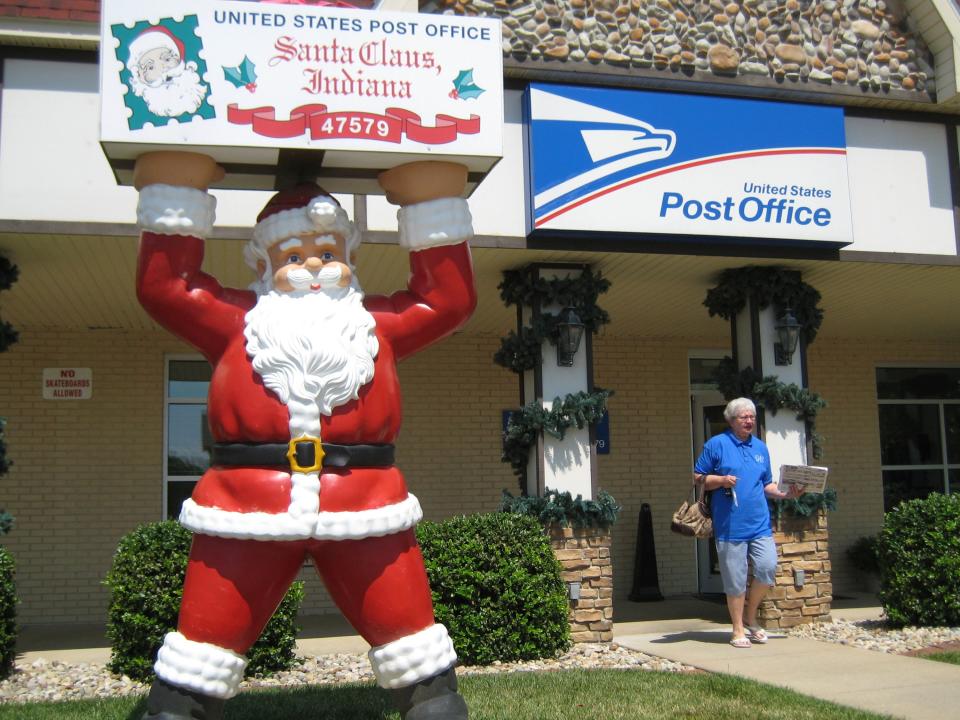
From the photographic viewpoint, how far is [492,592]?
6.26 m

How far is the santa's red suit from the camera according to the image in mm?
3041

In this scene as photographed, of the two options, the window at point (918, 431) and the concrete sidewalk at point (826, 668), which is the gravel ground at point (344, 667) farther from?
the window at point (918, 431)

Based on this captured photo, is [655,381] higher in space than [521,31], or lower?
lower

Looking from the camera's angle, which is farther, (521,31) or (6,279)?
(521,31)

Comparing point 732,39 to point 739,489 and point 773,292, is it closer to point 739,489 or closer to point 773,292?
point 773,292

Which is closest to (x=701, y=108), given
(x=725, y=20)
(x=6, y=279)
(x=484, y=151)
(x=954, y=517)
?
(x=725, y=20)

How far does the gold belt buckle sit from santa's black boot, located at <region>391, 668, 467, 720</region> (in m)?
0.80

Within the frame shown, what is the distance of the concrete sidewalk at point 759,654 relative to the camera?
5.25 meters

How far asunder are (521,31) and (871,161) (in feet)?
9.89

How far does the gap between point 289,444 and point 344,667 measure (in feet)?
12.1

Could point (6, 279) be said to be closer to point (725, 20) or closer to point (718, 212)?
point (718, 212)

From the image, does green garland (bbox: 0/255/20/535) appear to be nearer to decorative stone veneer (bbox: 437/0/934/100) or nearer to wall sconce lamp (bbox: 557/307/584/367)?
decorative stone veneer (bbox: 437/0/934/100)

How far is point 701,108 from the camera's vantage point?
703 centimetres

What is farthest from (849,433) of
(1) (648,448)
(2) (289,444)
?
(2) (289,444)
